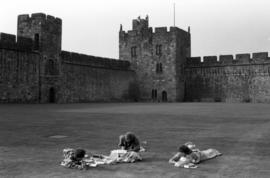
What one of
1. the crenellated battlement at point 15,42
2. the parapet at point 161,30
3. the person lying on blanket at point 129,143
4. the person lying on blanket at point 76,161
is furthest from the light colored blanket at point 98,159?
the parapet at point 161,30

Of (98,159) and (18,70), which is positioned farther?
(18,70)

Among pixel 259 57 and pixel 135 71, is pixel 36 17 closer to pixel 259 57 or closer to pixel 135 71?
pixel 135 71

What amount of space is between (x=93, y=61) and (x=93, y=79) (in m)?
1.90

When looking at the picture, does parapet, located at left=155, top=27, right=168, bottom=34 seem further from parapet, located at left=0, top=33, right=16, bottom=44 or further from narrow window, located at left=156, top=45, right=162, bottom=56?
parapet, located at left=0, top=33, right=16, bottom=44

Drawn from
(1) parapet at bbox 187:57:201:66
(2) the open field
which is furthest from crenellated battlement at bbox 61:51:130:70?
(2) the open field

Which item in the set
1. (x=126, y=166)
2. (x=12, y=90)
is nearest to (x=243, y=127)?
(x=126, y=166)

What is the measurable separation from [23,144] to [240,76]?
114ft

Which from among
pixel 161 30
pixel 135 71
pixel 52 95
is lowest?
pixel 52 95

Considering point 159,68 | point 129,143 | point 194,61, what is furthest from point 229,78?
point 129,143

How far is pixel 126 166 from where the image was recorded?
23.7 ft

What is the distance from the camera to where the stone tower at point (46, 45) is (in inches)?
1241

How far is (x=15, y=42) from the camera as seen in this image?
96.1ft

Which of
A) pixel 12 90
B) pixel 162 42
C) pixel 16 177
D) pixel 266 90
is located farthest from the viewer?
pixel 162 42

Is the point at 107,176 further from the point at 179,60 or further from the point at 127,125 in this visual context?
the point at 179,60
